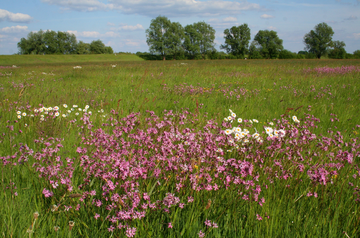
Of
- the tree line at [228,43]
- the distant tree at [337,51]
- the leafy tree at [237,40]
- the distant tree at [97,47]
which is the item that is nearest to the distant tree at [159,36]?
the tree line at [228,43]

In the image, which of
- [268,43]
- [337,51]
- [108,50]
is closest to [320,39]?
[337,51]

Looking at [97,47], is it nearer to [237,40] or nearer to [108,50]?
[108,50]

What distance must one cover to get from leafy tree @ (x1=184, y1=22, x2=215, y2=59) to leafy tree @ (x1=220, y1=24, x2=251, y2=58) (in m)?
9.67

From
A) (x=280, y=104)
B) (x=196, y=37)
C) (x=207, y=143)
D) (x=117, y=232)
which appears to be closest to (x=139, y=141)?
(x=207, y=143)

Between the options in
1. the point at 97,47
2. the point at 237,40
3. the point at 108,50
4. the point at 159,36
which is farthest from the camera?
the point at 108,50

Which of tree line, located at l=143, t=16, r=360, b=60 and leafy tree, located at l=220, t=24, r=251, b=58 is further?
leafy tree, located at l=220, t=24, r=251, b=58

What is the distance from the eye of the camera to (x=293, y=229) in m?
1.95

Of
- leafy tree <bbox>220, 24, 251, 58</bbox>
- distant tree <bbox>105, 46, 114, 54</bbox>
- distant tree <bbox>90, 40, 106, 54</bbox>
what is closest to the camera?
leafy tree <bbox>220, 24, 251, 58</bbox>

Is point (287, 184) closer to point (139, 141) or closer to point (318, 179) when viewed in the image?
point (318, 179)

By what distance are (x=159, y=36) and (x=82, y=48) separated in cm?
4703

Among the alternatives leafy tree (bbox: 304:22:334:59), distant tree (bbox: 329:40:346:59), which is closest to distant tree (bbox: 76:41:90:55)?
leafy tree (bbox: 304:22:334:59)

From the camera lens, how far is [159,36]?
8481cm

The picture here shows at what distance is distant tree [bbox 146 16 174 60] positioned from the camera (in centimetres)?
8312

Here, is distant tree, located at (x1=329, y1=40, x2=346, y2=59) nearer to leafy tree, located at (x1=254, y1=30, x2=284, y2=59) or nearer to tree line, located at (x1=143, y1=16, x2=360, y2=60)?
tree line, located at (x1=143, y1=16, x2=360, y2=60)
